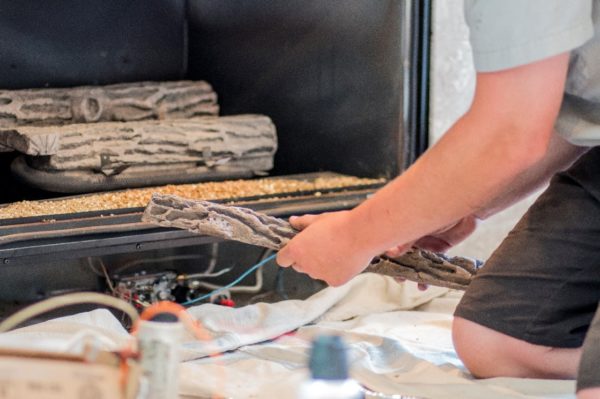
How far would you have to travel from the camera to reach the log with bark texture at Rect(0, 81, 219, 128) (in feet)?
7.30

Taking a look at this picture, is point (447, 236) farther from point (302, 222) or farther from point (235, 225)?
point (235, 225)

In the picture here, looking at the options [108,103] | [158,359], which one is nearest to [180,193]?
[108,103]

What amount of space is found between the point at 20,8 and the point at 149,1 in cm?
36

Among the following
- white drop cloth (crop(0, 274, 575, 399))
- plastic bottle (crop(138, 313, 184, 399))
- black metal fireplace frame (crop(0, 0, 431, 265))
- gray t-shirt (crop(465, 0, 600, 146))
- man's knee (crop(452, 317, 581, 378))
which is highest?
gray t-shirt (crop(465, 0, 600, 146))

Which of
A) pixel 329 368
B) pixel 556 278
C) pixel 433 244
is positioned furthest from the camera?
pixel 433 244

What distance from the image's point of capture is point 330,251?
1392 mm

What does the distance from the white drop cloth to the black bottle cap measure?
37cm

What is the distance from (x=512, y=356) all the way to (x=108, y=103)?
1226 mm

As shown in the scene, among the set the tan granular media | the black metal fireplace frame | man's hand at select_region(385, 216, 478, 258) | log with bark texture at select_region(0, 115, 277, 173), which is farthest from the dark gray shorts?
log with bark texture at select_region(0, 115, 277, 173)

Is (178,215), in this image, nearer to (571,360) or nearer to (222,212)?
(222,212)

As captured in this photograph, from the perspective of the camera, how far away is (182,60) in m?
2.64

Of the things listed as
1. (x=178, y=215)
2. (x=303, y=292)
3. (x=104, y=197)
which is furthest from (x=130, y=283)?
(x=178, y=215)

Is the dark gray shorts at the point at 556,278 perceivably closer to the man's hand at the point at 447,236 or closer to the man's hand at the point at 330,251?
the man's hand at the point at 447,236

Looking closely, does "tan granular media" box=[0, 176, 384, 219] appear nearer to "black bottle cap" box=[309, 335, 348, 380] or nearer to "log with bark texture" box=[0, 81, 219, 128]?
"log with bark texture" box=[0, 81, 219, 128]
